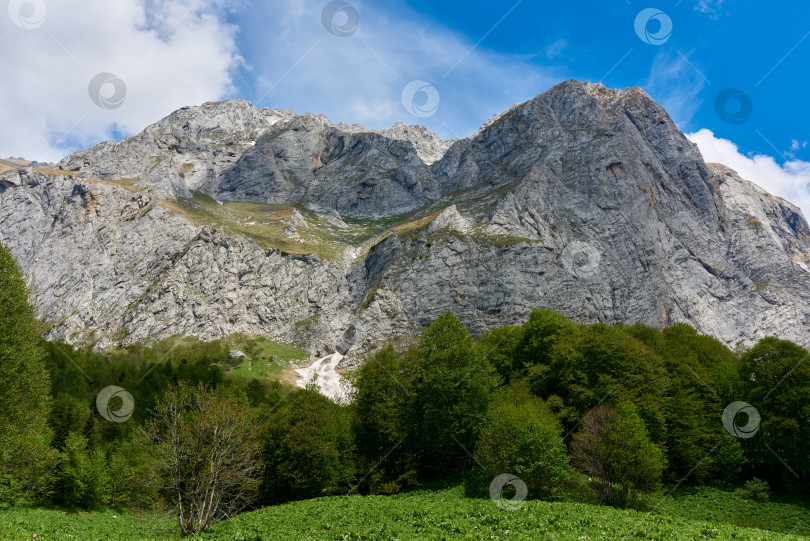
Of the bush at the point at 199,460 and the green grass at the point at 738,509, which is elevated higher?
the bush at the point at 199,460

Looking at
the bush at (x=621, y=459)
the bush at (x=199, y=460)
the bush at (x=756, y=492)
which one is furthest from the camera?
the bush at (x=756, y=492)

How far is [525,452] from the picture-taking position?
32.3m

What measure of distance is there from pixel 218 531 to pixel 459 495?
17176 millimetres

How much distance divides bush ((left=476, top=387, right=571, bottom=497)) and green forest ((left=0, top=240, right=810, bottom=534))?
0.12 metres

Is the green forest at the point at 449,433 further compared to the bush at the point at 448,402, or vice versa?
the bush at the point at 448,402

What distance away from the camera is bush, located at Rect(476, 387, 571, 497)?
31.5m

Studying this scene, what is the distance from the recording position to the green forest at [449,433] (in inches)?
1097

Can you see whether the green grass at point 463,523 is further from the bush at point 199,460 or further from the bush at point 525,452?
the bush at point 525,452

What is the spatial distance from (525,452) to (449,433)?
30.1 feet

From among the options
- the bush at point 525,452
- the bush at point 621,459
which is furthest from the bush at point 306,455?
the bush at point 621,459

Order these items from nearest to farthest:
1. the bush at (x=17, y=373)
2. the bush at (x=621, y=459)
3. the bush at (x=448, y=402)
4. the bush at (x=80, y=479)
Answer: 1. the bush at (x=17, y=373)
2. the bush at (x=621, y=459)
3. the bush at (x=448, y=402)
4. the bush at (x=80, y=479)

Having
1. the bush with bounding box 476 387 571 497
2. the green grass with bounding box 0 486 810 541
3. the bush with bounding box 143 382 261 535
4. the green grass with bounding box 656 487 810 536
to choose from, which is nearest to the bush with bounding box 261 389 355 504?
the green grass with bounding box 0 486 810 541

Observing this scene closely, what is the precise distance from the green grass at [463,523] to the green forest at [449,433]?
6.90 ft

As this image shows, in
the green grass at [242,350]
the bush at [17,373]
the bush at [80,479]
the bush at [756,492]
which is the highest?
the green grass at [242,350]
